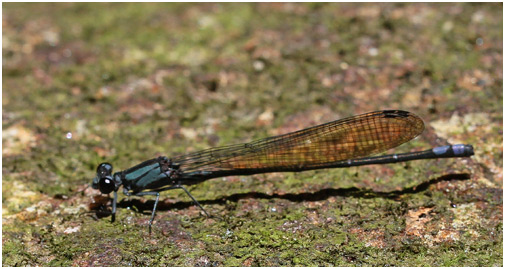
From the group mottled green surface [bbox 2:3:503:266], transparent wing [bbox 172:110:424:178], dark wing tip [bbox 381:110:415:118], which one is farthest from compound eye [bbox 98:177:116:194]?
dark wing tip [bbox 381:110:415:118]

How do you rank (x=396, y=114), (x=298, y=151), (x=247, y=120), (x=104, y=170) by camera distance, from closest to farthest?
1. (x=396, y=114)
2. (x=104, y=170)
3. (x=298, y=151)
4. (x=247, y=120)

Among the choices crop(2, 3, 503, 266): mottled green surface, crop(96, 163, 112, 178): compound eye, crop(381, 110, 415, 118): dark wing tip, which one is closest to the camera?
crop(2, 3, 503, 266): mottled green surface

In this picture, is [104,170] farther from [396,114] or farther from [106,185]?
[396,114]

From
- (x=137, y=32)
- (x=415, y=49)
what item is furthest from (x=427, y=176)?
(x=137, y=32)

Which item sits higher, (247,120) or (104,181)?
(247,120)

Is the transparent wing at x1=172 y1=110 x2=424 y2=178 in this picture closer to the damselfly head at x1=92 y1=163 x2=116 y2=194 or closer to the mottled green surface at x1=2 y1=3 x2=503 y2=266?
the mottled green surface at x1=2 y1=3 x2=503 y2=266

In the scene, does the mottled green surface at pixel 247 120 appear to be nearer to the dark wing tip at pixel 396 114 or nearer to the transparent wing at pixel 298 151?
the transparent wing at pixel 298 151

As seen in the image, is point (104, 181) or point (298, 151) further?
point (298, 151)

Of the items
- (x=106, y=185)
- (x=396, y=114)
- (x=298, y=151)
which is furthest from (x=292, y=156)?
(x=106, y=185)
